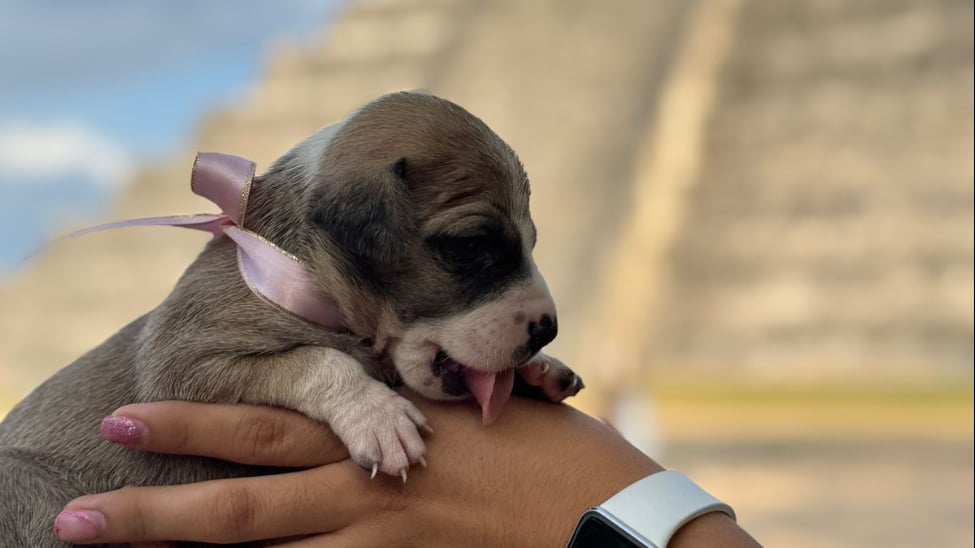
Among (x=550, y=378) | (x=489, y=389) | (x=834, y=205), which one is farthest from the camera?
(x=834, y=205)

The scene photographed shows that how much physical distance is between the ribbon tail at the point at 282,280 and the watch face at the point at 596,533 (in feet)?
1.37

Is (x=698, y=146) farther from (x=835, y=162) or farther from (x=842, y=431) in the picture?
(x=842, y=431)

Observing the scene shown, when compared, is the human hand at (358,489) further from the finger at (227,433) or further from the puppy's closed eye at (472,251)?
the puppy's closed eye at (472,251)

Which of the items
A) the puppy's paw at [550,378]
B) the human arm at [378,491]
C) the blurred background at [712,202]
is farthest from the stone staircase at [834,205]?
the human arm at [378,491]

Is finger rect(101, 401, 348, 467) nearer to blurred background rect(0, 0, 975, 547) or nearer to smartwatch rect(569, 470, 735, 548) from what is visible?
smartwatch rect(569, 470, 735, 548)

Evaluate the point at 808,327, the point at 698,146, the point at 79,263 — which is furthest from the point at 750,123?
the point at 79,263

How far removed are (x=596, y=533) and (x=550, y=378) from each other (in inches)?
11.1

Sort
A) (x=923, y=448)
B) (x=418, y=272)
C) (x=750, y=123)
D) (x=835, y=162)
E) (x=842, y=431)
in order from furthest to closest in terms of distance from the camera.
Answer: (x=750, y=123)
(x=835, y=162)
(x=842, y=431)
(x=923, y=448)
(x=418, y=272)

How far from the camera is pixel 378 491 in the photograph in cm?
154

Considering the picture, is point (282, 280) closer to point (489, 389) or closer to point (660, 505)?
point (489, 389)

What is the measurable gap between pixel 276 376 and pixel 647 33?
15085mm

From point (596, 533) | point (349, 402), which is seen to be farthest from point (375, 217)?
point (596, 533)

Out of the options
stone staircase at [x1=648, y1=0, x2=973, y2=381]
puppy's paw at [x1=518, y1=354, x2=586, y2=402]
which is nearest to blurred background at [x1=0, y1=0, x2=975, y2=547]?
stone staircase at [x1=648, y1=0, x2=973, y2=381]

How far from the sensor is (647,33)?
16078 mm
